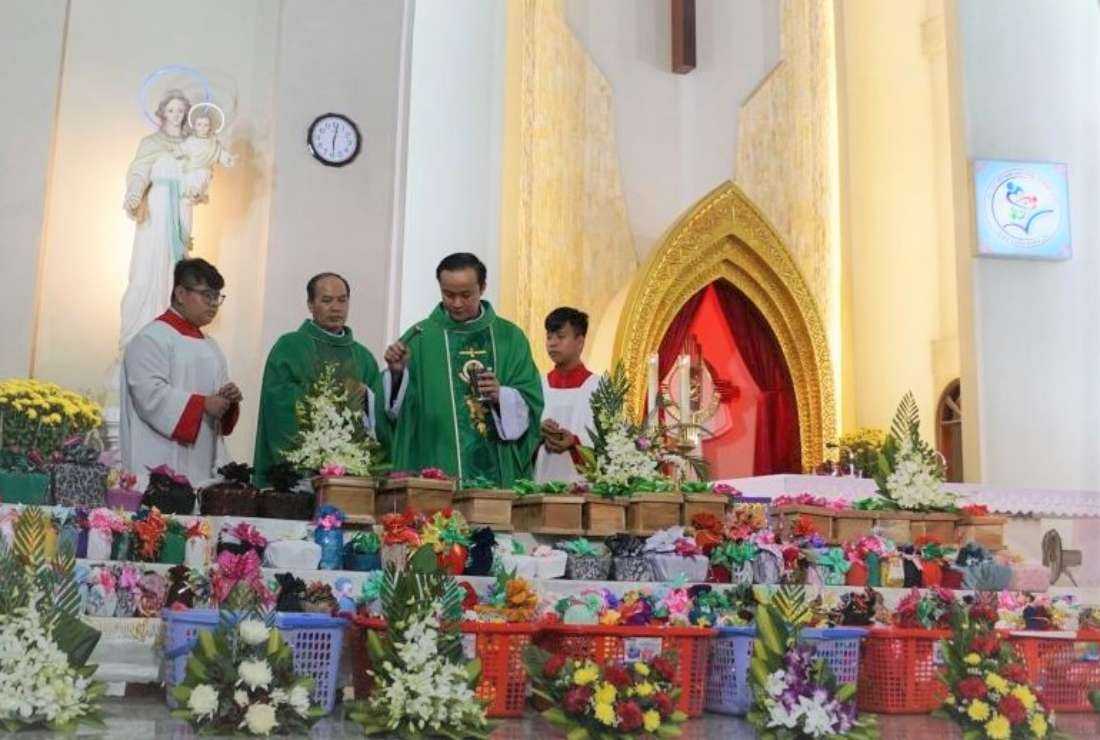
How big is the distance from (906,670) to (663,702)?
3.67 feet

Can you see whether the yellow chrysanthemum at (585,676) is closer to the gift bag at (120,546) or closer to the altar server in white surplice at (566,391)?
the gift bag at (120,546)

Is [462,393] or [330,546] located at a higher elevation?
[462,393]

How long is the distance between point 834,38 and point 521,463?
761 centimetres

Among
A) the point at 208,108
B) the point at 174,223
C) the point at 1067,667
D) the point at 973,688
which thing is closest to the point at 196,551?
the point at 973,688

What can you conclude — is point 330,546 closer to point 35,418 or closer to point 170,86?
point 35,418

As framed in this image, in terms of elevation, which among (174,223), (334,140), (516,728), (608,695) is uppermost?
(334,140)

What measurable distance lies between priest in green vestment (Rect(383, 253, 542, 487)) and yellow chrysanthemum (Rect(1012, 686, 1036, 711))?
2417mm

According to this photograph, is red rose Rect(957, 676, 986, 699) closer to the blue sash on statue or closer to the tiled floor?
the tiled floor

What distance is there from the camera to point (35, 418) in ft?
15.6

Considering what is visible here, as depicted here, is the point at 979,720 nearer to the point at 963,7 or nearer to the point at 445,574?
the point at 445,574

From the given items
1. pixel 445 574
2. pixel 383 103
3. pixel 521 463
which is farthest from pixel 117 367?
pixel 445 574

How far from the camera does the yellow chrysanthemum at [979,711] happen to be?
3.75 metres

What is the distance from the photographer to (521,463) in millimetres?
5805

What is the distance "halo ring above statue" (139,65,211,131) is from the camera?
355 inches
